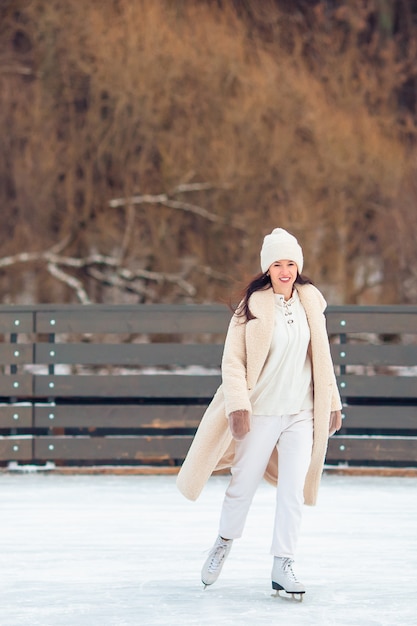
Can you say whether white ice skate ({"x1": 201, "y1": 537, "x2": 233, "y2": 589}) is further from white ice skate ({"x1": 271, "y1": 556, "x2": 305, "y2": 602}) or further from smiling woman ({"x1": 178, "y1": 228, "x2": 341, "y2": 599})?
white ice skate ({"x1": 271, "y1": 556, "x2": 305, "y2": 602})

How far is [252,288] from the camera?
19.0ft

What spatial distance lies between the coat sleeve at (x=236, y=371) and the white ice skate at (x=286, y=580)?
585mm

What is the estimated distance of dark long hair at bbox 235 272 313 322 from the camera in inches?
225

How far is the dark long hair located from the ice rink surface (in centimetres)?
105

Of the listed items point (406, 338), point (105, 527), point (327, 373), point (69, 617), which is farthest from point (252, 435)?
point (406, 338)

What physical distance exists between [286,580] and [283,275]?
3.69 ft

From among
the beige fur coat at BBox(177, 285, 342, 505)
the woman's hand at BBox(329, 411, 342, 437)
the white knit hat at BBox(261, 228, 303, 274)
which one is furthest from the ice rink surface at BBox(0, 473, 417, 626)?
the white knit hat at BBox(261, 228, 303, 274)

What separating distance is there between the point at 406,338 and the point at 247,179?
2583mm

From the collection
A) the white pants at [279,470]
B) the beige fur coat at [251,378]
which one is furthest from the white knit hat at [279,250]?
the white pants at [279,470]

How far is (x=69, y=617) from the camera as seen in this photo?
5277 millimetres

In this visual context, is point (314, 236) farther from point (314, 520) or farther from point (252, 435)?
point (252, 435)

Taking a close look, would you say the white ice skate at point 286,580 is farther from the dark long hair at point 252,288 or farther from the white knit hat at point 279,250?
the white knit hat at point 279,250

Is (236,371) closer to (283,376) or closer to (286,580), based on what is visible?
(283,376)

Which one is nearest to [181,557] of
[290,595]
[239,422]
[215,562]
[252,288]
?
[215,562]
